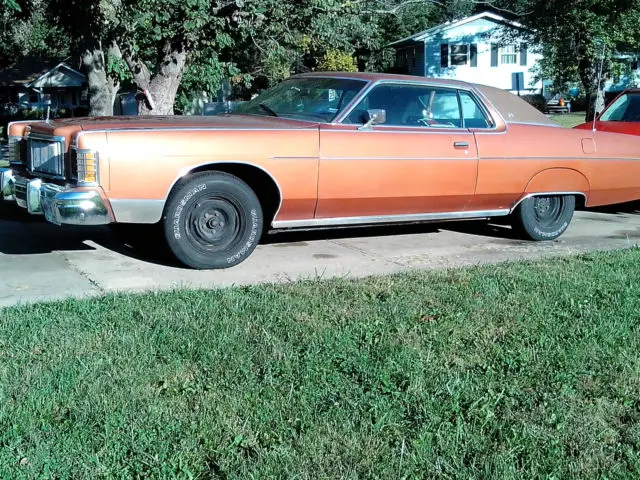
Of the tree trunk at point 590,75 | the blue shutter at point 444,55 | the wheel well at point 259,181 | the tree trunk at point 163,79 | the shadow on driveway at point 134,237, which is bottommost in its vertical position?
the shadow on driveway at point 134,237

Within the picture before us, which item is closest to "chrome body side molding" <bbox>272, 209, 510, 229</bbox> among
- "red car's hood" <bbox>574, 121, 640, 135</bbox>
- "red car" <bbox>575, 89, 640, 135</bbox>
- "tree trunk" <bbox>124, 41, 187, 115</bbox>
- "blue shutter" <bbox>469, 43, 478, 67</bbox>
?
"red car's hood" <bbox>574, 121, 640, 135</bbox>

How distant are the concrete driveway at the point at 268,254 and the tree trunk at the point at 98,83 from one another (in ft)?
14.3

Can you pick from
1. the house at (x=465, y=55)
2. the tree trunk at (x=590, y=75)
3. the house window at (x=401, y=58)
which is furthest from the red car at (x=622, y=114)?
the house window at (x=401, y=58)

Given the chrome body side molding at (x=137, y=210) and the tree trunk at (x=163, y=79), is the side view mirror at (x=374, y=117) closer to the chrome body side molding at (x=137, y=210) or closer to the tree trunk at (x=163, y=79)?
the chrome body side molding at (x=137, y=210)

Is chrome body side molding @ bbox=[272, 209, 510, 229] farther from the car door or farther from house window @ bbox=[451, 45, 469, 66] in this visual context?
house window @ bbox=[451, 45, 469, 66]

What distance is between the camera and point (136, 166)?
5.99 m

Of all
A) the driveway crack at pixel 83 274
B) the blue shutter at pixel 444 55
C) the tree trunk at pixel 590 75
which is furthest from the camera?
the blue shutter at pixel 444 55

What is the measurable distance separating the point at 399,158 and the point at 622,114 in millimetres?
5597

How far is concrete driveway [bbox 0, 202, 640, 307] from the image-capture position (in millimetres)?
6062

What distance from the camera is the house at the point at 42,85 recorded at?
45.9 meters

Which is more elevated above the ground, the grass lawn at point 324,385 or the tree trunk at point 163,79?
the tree trunk at point 163,79

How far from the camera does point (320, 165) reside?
6707mm

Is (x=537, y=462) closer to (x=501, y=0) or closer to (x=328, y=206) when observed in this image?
(x=328, y=206)

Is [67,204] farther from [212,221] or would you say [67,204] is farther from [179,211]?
[212,221]
